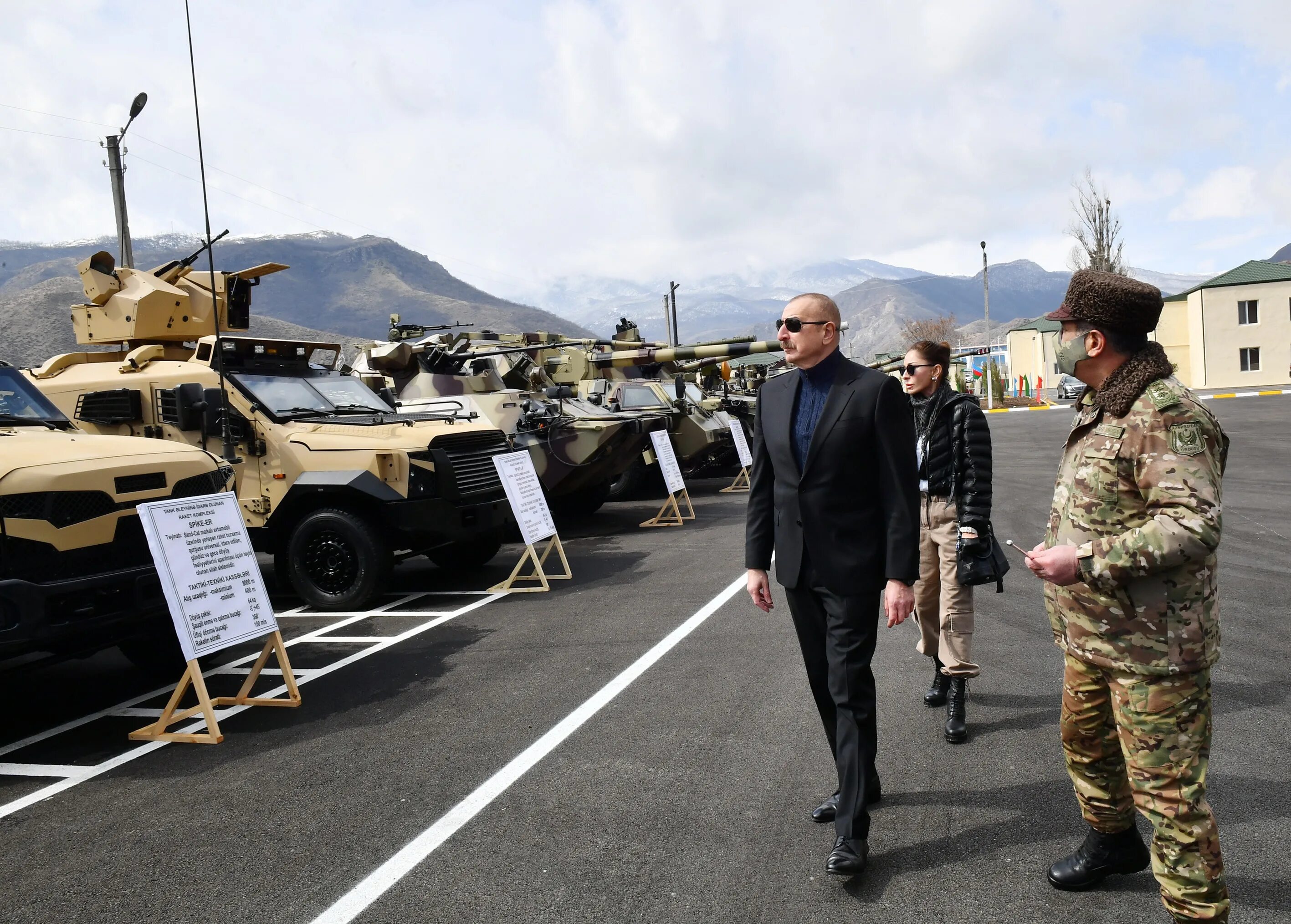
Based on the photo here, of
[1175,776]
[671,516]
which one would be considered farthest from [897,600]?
[671,516]

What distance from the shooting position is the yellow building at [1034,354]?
6700 cm

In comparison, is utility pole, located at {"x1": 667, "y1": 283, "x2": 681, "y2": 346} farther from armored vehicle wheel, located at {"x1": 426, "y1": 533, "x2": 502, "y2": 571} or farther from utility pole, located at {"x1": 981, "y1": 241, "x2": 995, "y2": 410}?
armored vehicle wheel, located at {"x1": 426, "y1": 533, "x2": 502, "y2": 571}

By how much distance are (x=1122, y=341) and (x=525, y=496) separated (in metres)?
6.83

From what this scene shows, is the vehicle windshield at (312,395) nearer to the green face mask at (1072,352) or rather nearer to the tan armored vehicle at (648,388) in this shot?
the tan armored vehicle at (648,388)

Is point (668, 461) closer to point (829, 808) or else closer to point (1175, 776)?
point (829, 808)

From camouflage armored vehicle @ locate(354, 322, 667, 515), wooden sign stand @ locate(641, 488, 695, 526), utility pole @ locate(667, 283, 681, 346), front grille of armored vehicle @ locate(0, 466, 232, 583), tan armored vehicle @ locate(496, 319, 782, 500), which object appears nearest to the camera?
front grille of armored vehicle @ locate(0, 466, 232, 583)

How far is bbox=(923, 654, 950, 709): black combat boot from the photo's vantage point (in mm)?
5121

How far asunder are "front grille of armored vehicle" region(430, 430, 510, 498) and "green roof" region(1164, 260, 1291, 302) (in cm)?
5335

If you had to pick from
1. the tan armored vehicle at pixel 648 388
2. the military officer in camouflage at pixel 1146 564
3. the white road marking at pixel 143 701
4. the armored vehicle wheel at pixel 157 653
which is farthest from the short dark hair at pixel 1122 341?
the tan armored vehicle at pixel 648 388

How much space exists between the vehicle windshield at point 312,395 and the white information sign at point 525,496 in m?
1.38

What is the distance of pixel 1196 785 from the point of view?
8.89 ft

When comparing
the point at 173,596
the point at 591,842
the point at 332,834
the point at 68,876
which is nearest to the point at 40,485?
the point at 173,596

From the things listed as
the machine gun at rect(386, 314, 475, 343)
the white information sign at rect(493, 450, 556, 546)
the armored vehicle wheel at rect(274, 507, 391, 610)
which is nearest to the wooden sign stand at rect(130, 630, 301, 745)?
the armored vehicle wheel at rect(274, 507, 391, 610)

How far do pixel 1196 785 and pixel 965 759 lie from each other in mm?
1719
